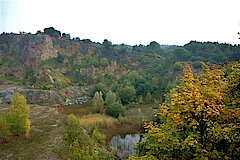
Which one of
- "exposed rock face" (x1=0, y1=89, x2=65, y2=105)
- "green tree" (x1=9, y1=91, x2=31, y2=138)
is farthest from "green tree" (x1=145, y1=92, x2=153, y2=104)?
"green tree" (x1=9, y1=91, x2=31, y2=138)

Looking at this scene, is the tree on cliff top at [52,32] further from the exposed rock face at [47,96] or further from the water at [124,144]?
the water at [124,144]

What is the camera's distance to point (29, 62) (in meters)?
114

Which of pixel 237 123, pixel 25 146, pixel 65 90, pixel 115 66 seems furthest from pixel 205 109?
pixel 115 66

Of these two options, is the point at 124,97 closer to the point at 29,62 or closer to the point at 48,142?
the point at 48,142

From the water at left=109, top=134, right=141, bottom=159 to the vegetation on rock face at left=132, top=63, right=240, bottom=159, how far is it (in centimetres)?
3011

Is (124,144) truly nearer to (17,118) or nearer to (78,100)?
(17,118)

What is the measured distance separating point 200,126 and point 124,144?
3952 cm

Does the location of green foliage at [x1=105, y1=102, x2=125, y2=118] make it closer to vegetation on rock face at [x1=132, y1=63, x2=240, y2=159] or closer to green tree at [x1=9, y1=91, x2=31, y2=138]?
green tree at [x1=9, y1=91, x2=31, y2=138]

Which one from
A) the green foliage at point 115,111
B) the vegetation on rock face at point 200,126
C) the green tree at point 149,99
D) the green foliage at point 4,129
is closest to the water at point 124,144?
the green foliage at point 115,111

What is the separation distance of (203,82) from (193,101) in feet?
4.35

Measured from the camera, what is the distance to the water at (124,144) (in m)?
42.3

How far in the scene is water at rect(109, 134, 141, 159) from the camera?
42.3 m

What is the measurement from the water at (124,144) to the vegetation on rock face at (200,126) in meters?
30.1

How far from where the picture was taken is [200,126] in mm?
9789
